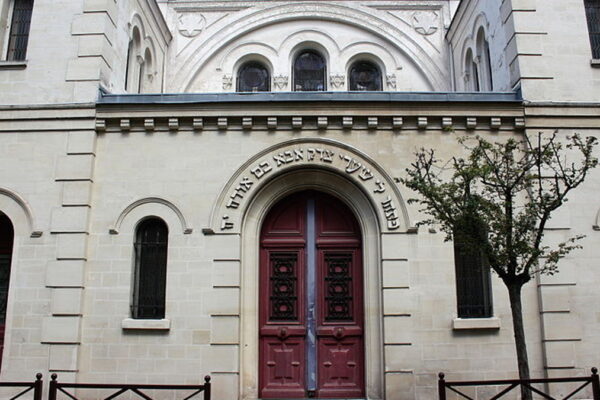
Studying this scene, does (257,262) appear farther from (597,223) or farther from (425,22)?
(425,22)

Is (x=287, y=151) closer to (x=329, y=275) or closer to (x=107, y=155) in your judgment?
(x=329, y=275)

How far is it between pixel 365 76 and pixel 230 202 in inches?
368

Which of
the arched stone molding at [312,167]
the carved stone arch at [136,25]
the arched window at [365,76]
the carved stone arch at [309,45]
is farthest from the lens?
the arched window at [365,76]

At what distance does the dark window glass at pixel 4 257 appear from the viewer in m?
11.9

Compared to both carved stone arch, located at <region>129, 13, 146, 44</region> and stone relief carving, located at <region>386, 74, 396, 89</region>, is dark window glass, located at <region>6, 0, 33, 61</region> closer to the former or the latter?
carved stone arch, located at <region>129, 13, 146, 44</region>

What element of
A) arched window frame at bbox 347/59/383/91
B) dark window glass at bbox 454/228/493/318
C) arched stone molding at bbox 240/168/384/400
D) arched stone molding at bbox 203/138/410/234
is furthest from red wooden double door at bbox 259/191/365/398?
arched window frame at bbox 347/59/383/91

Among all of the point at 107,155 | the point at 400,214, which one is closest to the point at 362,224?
the point at 400,214

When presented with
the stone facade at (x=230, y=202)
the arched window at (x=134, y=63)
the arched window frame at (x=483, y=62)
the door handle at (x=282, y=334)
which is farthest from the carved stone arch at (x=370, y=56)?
the door handle at (x=282, y=334)

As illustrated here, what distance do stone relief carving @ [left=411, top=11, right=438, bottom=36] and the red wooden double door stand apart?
9.52 m

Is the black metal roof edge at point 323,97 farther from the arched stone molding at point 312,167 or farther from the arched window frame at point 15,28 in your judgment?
the arched window frame at point 15,28

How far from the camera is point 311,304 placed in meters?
11.8

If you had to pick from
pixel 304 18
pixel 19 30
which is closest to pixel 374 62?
pixel 304 18

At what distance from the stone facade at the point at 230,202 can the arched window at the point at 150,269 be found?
278mm

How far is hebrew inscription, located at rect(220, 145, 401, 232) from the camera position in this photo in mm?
11586
